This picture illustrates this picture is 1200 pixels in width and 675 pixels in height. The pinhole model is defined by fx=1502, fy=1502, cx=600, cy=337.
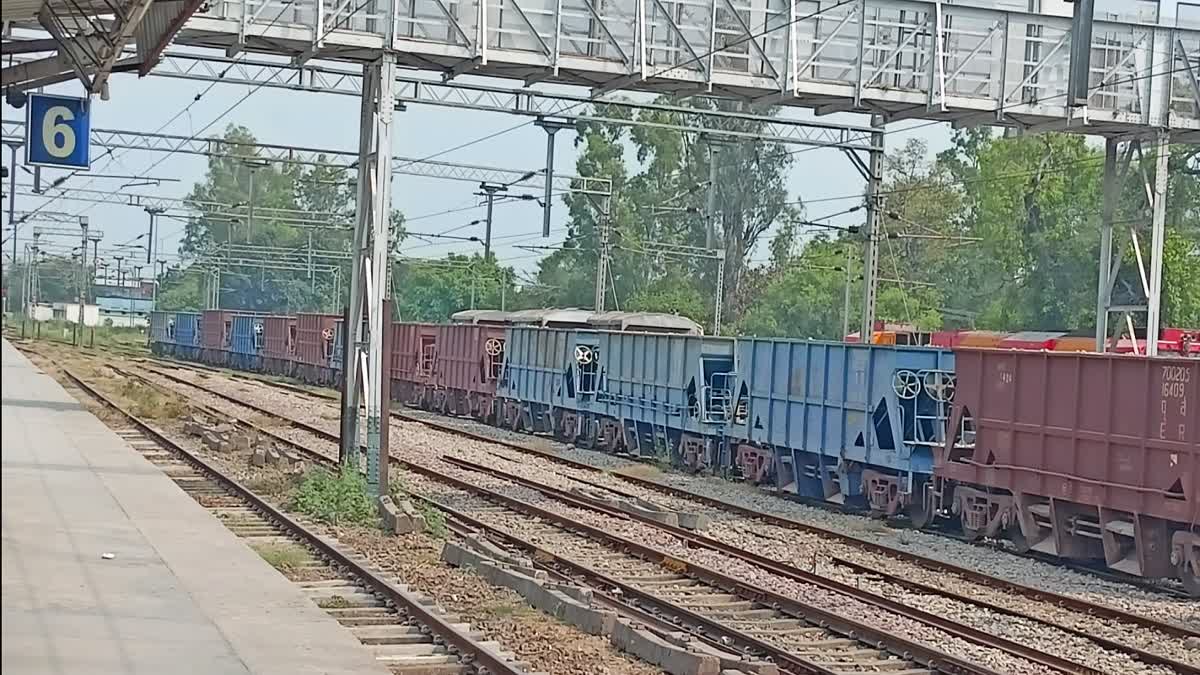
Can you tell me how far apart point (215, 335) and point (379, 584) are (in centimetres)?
6476

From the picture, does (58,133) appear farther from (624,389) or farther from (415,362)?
(415,362)

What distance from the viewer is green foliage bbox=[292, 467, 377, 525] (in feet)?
56.9

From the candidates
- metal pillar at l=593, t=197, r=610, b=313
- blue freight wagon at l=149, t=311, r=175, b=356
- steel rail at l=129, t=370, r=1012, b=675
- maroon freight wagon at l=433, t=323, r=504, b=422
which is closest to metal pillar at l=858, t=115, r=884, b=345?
steel rail at l=129, t=370, r=1012, b=675

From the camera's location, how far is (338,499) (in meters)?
17.7

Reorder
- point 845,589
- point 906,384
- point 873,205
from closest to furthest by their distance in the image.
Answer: point 845,589 → point 906,384 → point 873,205

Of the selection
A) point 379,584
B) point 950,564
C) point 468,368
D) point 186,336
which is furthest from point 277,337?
point 379,584

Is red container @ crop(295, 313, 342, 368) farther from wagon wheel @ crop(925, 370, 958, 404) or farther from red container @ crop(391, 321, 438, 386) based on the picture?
wagon wheel @ crop(925, 370, 958, 404)

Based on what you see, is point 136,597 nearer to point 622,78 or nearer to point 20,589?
point 20,589

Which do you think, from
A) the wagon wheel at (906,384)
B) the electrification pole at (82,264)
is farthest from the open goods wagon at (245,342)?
the wagon wheel at (906,384)

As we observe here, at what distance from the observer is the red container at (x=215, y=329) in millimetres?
72750

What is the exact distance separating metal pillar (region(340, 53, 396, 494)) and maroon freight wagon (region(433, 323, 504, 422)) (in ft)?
62.1

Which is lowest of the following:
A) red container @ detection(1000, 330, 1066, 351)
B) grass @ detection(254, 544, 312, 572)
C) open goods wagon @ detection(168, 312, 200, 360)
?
grass @ detection(254, 544, 312, 572)

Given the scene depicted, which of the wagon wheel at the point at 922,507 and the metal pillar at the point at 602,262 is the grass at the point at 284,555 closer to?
the wagon wheel at the point at 922,507

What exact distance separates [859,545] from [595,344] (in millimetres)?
16112
